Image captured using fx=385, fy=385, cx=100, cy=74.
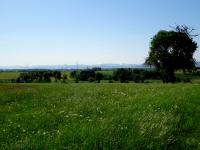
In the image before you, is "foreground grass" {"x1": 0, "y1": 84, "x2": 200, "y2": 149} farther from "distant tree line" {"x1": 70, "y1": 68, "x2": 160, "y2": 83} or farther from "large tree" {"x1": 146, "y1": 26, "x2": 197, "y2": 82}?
"distant tree line" {"x1": 70, "y1": 68, "x2": 160, "y2": 83}

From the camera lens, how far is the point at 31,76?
454 ft

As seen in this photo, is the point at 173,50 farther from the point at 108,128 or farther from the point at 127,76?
the point at 108,128

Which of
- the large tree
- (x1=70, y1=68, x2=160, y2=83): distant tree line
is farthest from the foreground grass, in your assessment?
(x1=70, y1=68, x2=160, y2=83): distant tree line

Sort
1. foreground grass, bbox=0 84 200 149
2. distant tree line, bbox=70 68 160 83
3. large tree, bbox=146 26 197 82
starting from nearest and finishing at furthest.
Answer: foreground grass, bbox=0 84 200 149, large tree, bbox=146 26 197 82, distant tree line, bbox=70 68 160 83

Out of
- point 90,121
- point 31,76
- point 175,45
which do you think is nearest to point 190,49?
point 175,45

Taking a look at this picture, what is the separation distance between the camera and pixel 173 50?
87938 millimetres

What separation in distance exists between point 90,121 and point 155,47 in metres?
76.2

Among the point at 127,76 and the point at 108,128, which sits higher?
the point at 108,128

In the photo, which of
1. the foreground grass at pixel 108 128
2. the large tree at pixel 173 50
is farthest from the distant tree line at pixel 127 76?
the foreground grass at pixel 108 128

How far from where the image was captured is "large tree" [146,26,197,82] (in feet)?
286

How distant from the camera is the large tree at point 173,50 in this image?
3438 inches

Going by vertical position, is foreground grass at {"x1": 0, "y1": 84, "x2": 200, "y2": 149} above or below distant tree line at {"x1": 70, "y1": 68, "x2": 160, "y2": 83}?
above

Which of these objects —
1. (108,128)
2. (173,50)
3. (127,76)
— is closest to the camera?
(108,128)

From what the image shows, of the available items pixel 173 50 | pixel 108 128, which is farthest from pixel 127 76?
pixel 108 128
